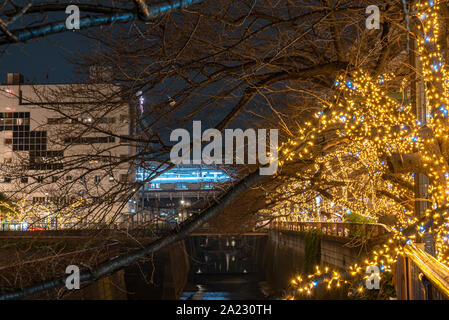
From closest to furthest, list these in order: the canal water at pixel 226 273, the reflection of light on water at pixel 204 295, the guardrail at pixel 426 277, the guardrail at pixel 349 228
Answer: the guardrail at pixel 426 277, the guardrail at pixel 349 228, the reflection of light on water at pixel 204 295, the canal water at pixel 226 273

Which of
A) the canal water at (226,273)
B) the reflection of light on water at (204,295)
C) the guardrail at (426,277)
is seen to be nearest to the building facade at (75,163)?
the guardrail at (426,277)

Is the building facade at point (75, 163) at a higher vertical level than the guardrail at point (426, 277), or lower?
higher

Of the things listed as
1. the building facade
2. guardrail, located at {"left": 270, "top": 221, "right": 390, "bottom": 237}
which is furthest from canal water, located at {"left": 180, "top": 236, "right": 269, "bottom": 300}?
the building facade

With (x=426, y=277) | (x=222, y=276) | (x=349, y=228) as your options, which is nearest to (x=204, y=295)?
(x=222, y=276)

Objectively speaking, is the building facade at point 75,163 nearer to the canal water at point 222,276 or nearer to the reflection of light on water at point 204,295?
the canal water at point 222,276

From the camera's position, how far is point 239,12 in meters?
7.88

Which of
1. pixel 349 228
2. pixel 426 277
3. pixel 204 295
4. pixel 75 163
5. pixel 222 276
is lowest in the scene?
pixel 222 276

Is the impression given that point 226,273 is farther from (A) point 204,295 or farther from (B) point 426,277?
(B) point 426,277

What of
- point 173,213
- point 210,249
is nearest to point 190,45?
point 173,213

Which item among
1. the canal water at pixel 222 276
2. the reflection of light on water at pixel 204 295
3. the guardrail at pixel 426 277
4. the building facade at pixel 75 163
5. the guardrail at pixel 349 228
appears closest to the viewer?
the guardrail at pixel 426 277

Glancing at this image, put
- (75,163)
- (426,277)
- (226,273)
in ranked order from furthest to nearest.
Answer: (226,273), (75,163), (426,277)

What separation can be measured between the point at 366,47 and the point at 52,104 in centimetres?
639
